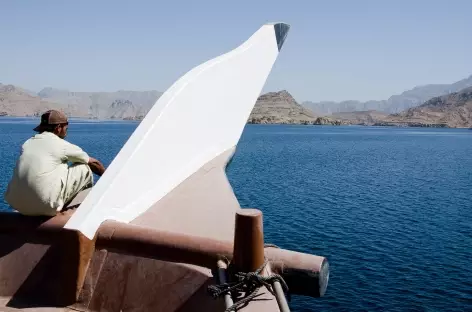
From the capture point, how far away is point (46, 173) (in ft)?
15.2

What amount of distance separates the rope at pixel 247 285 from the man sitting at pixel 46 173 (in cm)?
203

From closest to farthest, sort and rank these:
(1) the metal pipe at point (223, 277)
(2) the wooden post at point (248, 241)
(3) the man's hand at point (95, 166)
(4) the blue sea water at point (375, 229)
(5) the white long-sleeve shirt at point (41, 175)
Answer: (1) the metal pipe at point (223, 277) → (2) the wooden post at point (248, 241) → (5) the white long-sleeve shirt at point (41, 175) → (3) the man's hand at point (95, 166) → (4) the blue sea water at point (375, 229)

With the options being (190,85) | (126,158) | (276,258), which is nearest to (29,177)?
(126,158)

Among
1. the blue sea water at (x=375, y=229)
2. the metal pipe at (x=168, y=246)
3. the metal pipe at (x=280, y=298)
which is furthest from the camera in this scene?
the blue sea water at (x=375, y=229)

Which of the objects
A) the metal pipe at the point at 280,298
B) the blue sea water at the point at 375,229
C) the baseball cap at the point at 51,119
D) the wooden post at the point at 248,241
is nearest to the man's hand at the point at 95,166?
the baseball cap at the point at 51,119

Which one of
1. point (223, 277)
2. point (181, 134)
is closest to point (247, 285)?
point (223, 277)

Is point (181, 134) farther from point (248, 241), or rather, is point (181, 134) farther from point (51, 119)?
point (248, 241)

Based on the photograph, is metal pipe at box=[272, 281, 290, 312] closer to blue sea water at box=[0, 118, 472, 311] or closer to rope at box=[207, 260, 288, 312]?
rope at box=[207, 260, 288, 312]

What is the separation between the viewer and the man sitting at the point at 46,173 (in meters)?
4.64

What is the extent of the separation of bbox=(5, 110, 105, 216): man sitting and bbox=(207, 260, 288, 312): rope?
2.03 m

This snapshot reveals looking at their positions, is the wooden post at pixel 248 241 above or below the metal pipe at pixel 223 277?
above

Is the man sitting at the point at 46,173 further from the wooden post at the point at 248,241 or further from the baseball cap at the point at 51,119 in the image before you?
the wooden post at the point at 248,241

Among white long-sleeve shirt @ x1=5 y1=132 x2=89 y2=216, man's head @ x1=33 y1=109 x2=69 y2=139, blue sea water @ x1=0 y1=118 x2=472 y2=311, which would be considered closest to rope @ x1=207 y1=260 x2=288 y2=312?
white long-sleeve shirt @ x1=5 y1=132 x2=89 y2=216

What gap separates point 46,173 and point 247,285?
2.31 m
